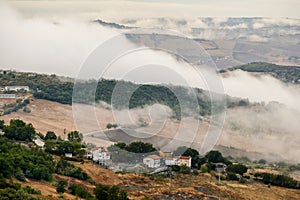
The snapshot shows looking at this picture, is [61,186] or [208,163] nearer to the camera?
[61,186]

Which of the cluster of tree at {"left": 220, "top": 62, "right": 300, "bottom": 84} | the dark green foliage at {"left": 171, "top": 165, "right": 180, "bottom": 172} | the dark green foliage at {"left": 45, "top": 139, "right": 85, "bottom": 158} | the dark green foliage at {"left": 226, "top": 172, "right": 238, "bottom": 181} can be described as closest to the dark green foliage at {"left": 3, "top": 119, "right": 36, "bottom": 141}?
the dark green foliage at {"left": 45, "top": 139, "right": 85, "bottom": 158}

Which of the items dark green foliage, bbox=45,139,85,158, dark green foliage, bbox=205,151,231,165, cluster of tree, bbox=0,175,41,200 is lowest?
cluster of tree, bbox=0,175,41,200

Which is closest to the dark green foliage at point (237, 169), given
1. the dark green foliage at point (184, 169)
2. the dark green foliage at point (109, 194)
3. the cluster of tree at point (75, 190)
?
the dark green foliage at point (184, 169)

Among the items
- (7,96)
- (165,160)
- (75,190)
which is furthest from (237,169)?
(7,96)

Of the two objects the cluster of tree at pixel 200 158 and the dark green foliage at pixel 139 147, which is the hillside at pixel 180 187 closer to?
the cluster of tree at pixel 200 158

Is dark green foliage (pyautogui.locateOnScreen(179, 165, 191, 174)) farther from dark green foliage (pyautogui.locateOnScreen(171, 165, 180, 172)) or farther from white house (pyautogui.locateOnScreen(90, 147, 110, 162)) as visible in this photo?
white house (pyautogui.locateOnScreen(90, 147, 110, 162))

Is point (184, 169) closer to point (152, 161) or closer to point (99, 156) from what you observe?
point (152, 161)

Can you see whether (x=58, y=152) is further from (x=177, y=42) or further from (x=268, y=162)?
(x=268, y=162)
